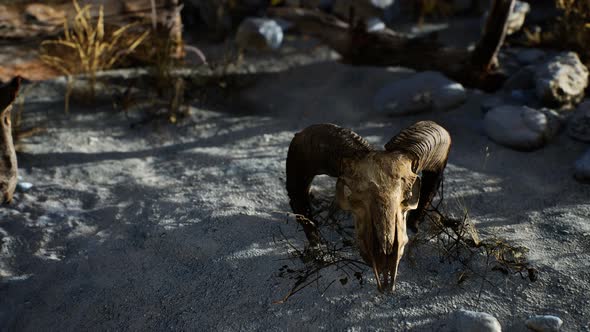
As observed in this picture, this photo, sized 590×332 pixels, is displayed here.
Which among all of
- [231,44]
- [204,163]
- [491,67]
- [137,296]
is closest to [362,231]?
[137,296]

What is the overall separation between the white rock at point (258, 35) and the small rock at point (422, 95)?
2.17m

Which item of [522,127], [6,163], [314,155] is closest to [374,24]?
[522,127]

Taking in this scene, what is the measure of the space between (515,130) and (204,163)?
118 inches

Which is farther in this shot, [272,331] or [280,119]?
[280,119]

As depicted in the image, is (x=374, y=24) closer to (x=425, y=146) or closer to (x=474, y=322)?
(x=425, y=146)

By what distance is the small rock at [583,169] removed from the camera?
4824 millimetres

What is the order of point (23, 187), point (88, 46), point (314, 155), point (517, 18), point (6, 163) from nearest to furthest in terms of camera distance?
point (314, 155), point (6, 163), point (23, 187), point (88, 46), point (517, 18)

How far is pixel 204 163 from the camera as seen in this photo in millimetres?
5312

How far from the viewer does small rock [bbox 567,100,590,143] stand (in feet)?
17.6

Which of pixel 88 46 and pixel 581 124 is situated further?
pixel 88 46

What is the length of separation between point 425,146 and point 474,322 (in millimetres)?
1069

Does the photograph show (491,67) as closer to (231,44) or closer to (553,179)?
(553,179)

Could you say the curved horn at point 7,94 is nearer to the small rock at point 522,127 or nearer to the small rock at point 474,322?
the small rock at point 474,322

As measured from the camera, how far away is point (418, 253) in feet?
13.0
